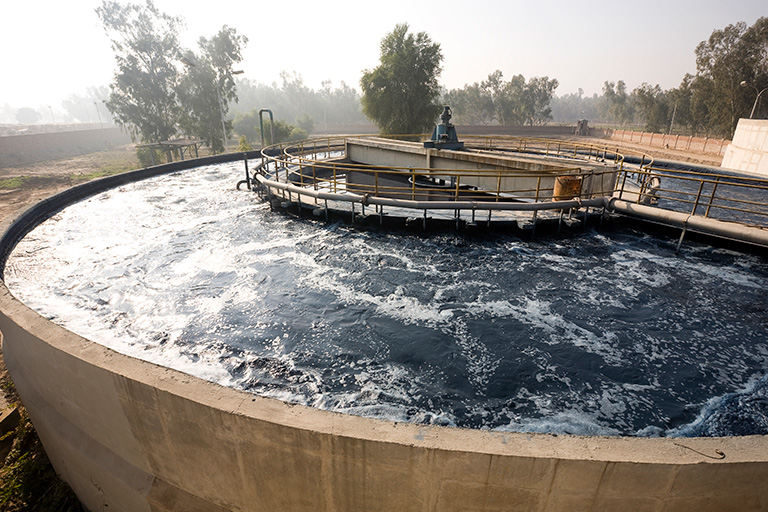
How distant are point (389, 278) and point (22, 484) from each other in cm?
777

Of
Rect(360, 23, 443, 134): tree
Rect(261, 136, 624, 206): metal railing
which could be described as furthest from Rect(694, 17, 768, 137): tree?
Rect(261, 136, 624, 206): metal railing

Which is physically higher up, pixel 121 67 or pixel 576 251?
pixel 121 67

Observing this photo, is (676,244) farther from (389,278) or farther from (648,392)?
(389,278)

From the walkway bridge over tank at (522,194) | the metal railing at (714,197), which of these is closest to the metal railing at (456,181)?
the walkway bridge over tank at (522,194)

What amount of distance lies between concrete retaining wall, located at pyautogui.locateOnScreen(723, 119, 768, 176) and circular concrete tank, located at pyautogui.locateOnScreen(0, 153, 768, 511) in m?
29.6

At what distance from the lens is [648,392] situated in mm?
6203

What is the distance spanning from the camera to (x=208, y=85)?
46.2 m

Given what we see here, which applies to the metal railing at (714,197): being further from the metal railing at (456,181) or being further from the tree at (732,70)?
the tree at (732,70)

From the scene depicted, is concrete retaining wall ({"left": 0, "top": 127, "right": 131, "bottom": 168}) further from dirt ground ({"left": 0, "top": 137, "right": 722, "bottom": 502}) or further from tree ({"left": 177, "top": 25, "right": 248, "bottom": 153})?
tree ({"left": 177, "top": 25, "right": 248, "bottom": 153})

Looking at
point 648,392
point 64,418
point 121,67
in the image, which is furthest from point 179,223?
point 121,67

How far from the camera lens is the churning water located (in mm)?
6047

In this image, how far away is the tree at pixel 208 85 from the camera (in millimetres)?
45594

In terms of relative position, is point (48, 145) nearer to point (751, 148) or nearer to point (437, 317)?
point (437, 317)

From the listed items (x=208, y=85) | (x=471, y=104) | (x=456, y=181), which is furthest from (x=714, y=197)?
(x=471, y=104)
